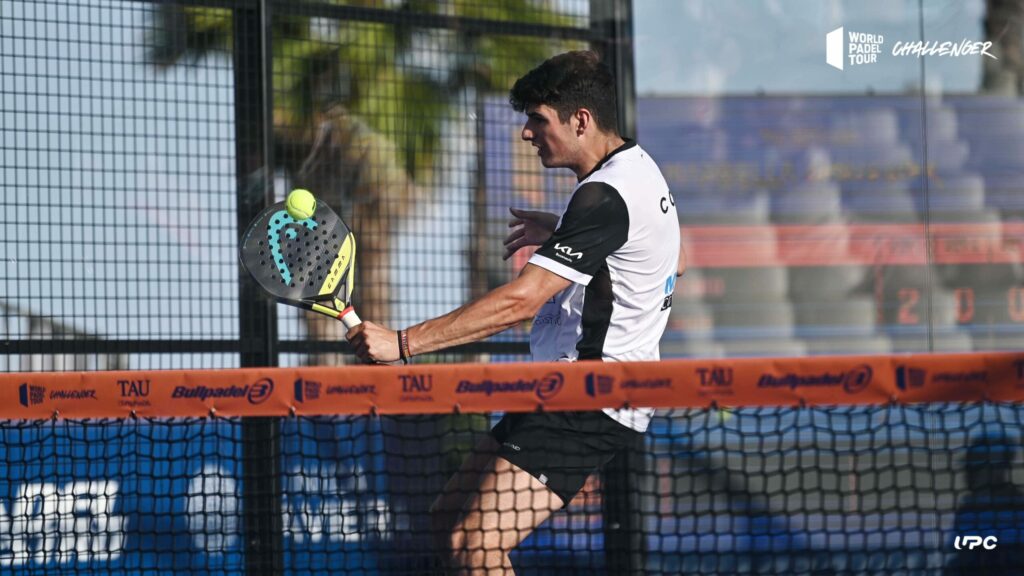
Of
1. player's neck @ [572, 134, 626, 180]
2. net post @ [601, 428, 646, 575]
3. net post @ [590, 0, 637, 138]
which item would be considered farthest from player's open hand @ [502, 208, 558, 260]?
net post @ [590, 0, 637, 138]

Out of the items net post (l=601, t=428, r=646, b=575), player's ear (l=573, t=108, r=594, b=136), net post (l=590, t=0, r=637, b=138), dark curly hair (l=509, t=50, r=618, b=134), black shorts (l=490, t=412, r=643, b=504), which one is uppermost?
net post (l=590, t=0, r=637, b=138)

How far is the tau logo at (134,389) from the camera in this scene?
321 cm

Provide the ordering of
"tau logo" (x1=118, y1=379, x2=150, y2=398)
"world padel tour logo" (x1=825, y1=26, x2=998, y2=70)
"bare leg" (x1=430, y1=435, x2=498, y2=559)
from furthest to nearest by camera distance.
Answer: "world padel tour logo" (x1=825, y1=26, x2=998, y2=70)
"bare leg" (x1=430, y1=435, x2=498, y2=559)
"tau logo" (x1=118, y1=379, x2=150, y2=398)

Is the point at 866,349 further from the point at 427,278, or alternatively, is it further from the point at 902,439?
the point at 427,278

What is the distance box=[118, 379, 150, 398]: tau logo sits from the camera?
126 inches

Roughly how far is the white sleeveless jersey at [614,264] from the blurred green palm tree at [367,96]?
1.87 m

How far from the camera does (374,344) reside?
10.7ft

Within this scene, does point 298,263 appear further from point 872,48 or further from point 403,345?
point 872,48

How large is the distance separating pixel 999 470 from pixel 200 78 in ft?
14.1

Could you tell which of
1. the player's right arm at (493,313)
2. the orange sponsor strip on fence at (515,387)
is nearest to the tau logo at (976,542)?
the orange sponsor strip on fence at (515,387)

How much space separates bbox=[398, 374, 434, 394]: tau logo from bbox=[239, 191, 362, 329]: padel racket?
0.48 meters

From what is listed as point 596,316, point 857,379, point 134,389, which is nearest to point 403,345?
point 596,316

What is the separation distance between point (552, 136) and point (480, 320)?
0.66 m

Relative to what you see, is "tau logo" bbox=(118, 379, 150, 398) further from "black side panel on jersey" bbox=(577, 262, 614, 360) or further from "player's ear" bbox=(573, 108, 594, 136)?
"player's ear" bbox=(573, 108, 594, 136)
